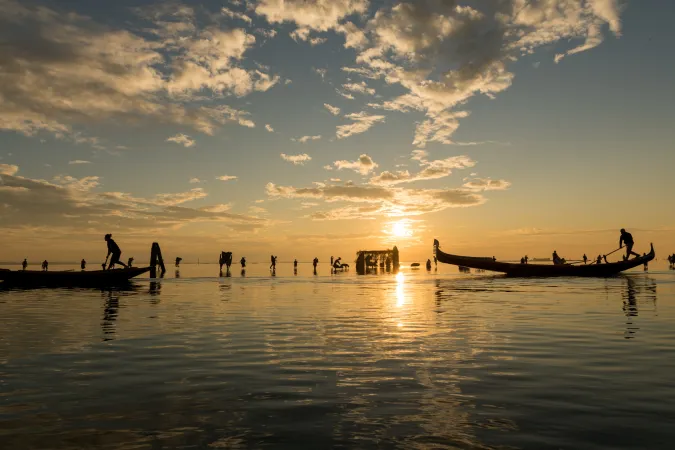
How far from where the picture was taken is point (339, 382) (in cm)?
763

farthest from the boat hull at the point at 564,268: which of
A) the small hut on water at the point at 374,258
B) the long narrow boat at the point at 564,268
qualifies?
the small hut on water at the point at 374,258

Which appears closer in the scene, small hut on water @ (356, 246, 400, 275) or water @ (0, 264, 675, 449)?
water @ (0, 264, 675, 449)

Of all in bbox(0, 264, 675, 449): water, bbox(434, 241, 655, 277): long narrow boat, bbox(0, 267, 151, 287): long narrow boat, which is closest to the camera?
bbox(0, 264, 675, 449): water

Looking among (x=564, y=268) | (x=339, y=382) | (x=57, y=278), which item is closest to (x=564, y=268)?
(x=564, y=268)

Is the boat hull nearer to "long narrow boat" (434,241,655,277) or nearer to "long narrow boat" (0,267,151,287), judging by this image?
"long narrow boat" (434,241,655,277)

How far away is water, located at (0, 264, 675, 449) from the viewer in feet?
17.1

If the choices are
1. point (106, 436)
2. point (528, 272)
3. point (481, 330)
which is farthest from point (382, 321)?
point (528, 272)

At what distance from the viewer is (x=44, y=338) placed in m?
12.0

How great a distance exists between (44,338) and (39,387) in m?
5.40

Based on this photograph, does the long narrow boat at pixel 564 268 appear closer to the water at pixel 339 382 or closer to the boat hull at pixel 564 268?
the boat hull at pixel 564 268

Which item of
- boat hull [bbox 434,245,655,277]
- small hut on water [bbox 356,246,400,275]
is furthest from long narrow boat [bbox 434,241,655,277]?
small hut on water [bbox 356,246,400,275]

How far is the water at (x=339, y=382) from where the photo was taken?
522 centimetres

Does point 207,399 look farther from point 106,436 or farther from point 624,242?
point 624,242

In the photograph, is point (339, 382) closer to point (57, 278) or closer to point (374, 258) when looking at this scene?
point (57, 278)
